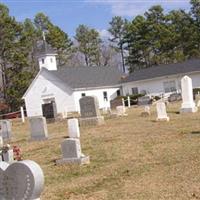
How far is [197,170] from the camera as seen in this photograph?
11.1 meters

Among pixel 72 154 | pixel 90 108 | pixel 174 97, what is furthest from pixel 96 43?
pixel 72 154

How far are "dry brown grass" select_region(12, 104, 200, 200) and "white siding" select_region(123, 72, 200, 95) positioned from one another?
36.0 metres

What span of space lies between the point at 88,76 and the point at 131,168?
47.0 meters

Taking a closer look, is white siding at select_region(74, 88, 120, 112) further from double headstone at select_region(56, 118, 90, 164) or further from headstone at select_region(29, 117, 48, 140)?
double headstone at select_region(56, 118, 90, 164)

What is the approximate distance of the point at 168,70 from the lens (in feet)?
187

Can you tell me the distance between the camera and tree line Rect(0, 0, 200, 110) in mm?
67625

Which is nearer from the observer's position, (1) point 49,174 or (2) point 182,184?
(2) point 182,184

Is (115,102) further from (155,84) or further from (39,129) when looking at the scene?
(39,129)

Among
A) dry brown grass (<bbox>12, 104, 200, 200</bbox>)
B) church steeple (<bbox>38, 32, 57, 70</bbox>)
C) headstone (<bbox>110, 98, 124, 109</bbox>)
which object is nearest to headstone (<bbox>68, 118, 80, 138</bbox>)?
dry brown grass (<bbox>12, 104, 200, 200</bbox>)

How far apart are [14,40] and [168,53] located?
22.1 m

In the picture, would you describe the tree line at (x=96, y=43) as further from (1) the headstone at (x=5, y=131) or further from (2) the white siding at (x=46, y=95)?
(1) the headstone at (x=5, y=131)

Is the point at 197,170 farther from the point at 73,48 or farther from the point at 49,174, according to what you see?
the point at 73,48

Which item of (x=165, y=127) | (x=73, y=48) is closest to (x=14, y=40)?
(x=73, y=48)

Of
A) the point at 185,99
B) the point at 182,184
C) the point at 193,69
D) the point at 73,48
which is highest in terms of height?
the point at 73,48
